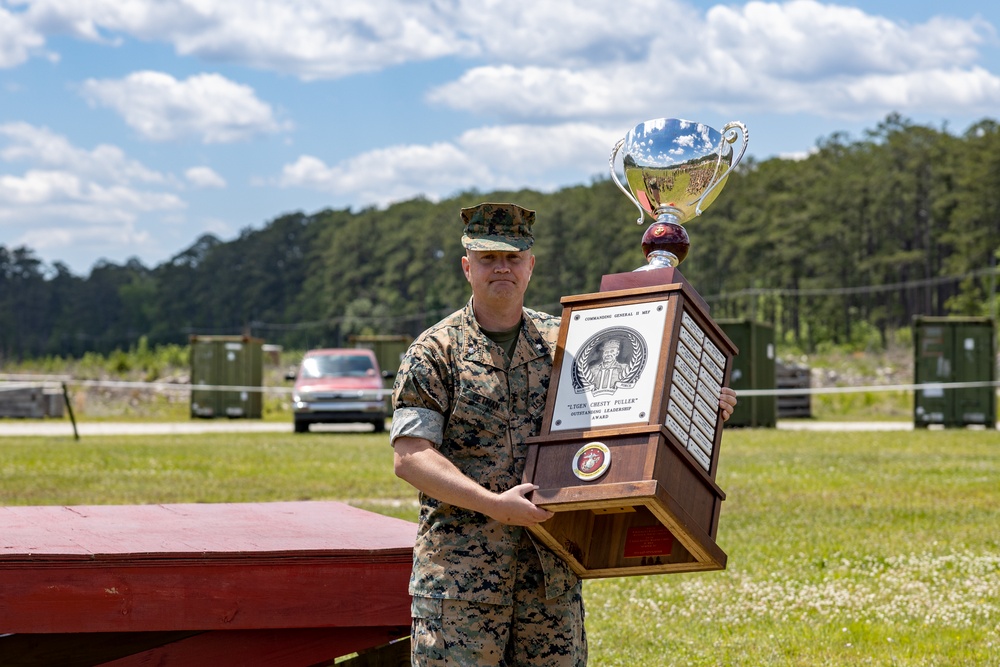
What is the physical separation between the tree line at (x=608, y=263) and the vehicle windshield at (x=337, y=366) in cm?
2057

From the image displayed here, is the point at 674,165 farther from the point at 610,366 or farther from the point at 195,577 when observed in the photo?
the point at 195,577

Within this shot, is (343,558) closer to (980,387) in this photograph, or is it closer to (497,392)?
(497,392)

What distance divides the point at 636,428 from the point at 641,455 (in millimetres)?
82

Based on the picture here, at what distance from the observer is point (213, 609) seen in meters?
4.32

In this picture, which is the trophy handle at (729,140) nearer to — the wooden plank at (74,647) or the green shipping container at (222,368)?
the wooden plank at (74,647)

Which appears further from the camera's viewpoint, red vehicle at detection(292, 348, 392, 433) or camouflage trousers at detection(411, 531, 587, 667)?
red vehicle at detection(292, 348, 392, 433)

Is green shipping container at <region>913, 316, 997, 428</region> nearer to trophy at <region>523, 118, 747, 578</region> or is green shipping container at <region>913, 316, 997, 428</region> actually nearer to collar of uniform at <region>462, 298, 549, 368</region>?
trophy at <region>523, 118, 747, 578</region>

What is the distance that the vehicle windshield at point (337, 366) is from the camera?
2670 centimetres

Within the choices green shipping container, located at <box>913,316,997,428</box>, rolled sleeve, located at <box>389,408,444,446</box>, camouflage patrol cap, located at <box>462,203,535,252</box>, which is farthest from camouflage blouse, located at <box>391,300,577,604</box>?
green shipping container, located at <box>913,316,997,428</box>

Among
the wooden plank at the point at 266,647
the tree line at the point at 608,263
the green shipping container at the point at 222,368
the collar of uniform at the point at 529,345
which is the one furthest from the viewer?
the tree line at the point at 608,263

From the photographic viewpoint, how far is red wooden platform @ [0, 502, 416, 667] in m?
4.13

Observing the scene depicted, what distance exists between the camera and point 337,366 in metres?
26.9

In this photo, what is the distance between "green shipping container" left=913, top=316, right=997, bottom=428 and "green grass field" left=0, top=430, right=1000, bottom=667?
3.51 m

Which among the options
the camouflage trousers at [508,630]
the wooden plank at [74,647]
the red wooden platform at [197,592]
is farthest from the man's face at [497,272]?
the wooden plank at [74,647]
